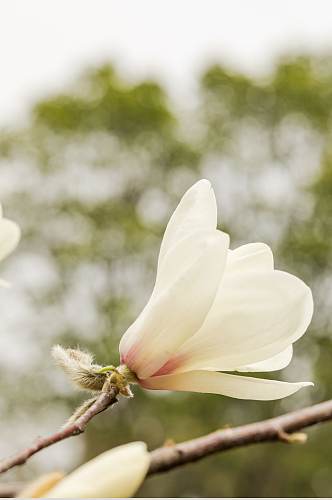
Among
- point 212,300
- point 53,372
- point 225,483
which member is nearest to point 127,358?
point 212,300

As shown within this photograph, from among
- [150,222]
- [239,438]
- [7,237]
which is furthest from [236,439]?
[150,222]

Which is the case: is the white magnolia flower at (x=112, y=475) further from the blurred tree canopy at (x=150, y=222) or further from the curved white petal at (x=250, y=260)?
the blurred tree canopy at (x=150, y=222)

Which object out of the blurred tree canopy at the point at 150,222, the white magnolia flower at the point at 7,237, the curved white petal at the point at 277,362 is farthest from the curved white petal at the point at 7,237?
the blurred tree canopy at the point at 150,222

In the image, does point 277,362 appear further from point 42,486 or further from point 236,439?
point 42,486

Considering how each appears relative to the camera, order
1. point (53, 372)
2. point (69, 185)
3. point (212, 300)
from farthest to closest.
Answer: point (69, 185) → point (53, 372) → point (212, 300)

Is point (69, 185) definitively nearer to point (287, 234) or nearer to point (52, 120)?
point (52, 120)

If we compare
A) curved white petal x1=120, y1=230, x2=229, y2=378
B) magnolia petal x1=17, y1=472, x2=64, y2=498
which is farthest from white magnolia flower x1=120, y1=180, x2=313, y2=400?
magnolia petal x1=17, y1=472, x2=64, y2=498
